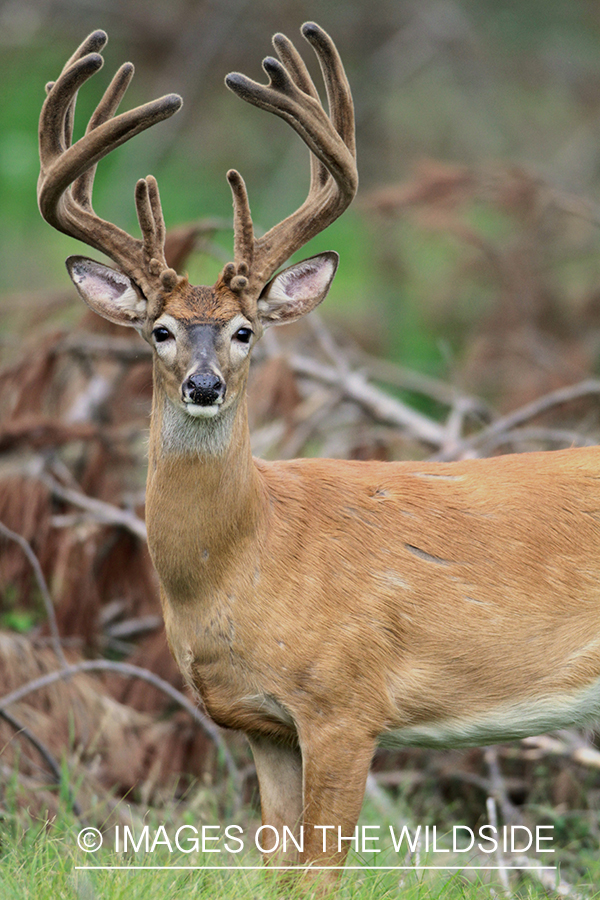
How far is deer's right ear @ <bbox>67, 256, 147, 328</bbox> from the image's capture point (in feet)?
14.5

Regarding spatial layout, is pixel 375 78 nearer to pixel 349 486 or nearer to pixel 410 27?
pixel 410 27

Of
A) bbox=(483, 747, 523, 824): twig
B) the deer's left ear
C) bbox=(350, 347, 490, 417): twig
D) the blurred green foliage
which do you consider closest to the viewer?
the deer's left ear

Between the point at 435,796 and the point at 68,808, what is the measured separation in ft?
6.82

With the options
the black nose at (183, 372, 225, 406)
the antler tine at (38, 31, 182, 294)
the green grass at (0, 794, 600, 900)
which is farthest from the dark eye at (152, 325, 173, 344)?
the green grass at (0, 794, 600, 900)

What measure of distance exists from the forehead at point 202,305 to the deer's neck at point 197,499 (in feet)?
1.03

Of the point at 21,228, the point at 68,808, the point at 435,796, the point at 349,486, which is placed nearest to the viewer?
the point at 349,486

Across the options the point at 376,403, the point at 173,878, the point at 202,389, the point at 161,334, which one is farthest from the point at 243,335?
Answer: the point at 376,403

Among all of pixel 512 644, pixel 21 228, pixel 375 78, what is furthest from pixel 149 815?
pixel 21 228

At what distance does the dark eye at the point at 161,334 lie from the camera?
423 cm

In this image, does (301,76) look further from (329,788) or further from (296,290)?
(329,788)

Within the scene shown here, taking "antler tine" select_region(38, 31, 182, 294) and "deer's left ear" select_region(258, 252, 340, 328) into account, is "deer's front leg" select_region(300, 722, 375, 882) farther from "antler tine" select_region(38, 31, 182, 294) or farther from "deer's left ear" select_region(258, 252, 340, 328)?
"antler tine" select_region(38, 31, 182, 294)

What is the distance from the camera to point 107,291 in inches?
176

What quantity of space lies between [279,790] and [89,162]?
234cm

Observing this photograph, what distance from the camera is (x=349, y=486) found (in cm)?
460
